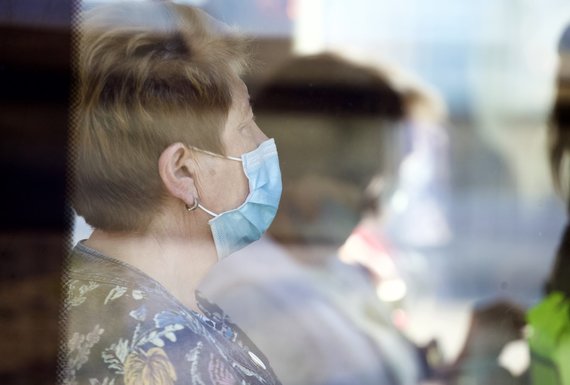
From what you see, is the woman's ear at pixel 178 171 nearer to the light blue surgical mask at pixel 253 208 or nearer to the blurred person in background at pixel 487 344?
the light blue surgical mask at pixel 253 208

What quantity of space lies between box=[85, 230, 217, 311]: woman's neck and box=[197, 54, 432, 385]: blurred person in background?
0.03m

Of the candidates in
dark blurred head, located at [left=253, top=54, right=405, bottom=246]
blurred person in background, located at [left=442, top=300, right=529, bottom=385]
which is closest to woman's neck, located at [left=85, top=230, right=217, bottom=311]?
dark blurred head, located at [left=253, top=54, right=405, bottom=246]

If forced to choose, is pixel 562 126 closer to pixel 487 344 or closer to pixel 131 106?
pixel 487 344

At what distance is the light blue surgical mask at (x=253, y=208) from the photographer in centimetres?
131

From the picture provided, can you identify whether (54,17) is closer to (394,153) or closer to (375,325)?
(375,325)

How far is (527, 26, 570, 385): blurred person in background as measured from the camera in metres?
2.02

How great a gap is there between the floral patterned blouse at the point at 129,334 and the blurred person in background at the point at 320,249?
0.09 meters

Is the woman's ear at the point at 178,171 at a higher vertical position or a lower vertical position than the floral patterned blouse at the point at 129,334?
higher

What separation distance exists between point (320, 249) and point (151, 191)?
2.44 feet

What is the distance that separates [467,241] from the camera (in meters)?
2.67

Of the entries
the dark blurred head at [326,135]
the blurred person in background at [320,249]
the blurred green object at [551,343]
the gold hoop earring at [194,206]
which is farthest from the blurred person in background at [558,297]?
the gold hoop earring at [194,206]

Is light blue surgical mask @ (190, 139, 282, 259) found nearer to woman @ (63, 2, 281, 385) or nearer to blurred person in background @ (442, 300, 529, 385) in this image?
woman @ (63, 2, 281, 385)

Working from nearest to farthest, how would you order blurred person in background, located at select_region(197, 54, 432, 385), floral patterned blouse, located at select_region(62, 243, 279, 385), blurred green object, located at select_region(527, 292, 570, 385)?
floral patterned blouse, located at select_region(62, 243, 279, 385) < blurred person in background, located at select_region(197, 54, 432, 385) < blurred green object, located at select_region(527, 292, 570, 385)

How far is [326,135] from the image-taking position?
177 cm
